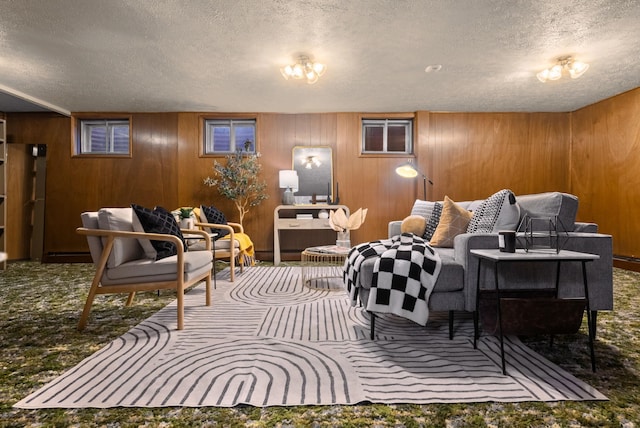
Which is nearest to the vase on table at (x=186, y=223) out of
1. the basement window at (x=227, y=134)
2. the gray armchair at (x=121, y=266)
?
the gray armchair at (x=121, y=266)

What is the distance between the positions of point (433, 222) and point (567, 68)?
2.45 m

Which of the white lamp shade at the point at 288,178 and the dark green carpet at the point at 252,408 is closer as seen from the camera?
the dark green carpet at the point at 252,408

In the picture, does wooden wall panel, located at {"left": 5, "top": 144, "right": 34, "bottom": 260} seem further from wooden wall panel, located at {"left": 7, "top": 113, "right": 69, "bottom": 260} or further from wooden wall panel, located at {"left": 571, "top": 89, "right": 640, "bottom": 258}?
wooden wall panel, located at {"left": 571, "top": 89, "right": 640, "bottom": 258}

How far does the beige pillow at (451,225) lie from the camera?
2914 mm

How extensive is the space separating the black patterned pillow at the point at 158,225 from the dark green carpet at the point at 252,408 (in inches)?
21.0

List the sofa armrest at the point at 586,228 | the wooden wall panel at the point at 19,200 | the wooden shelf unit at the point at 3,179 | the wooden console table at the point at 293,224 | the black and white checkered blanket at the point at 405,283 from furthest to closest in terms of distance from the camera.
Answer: the wooden wall panel at the point at 19,200, the wooden console table at the point at 293,224, the wooden shelf unit at the point at 3,179, the sofa armrest at the point at 586,228, the black and white checkered blanket at the point at 405,283

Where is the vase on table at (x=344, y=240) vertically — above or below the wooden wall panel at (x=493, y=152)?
below

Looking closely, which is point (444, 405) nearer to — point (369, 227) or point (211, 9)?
point (211, 9)

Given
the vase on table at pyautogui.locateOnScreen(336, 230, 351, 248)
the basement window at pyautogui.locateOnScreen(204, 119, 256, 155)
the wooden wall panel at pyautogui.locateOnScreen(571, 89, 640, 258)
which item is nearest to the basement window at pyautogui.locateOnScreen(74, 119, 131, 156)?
the basement window at pyautogui.locateOnScreen(204, 119, 256, 155)

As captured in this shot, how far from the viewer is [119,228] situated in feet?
8.34

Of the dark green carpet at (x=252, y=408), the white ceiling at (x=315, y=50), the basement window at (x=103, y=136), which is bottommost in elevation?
the dark green carpet at (x=252, y=408)

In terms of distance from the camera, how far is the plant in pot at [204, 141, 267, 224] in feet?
18.5

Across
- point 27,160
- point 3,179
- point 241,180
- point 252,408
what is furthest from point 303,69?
point 27,160

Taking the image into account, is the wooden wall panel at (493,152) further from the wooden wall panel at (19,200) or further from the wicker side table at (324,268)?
the wooden wall panel at (19,200)
